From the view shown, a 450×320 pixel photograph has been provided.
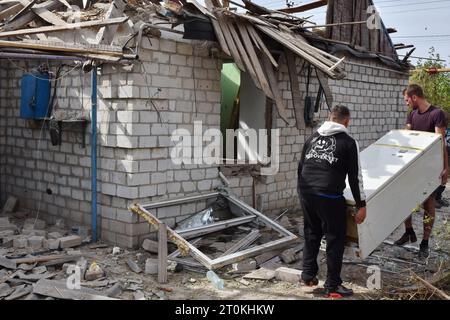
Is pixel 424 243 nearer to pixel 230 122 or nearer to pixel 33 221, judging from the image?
pixel 230 122

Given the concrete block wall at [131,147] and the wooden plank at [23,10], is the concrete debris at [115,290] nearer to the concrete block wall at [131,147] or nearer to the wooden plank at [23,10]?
the concrete block wall at [131,147]

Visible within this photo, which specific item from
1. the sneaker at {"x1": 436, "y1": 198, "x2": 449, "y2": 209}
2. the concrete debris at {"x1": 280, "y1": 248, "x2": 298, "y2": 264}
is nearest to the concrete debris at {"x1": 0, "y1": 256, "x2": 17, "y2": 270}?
the concrete debris at {"x1": 280, "y1": 248, "x2": 298, "y2": 264}

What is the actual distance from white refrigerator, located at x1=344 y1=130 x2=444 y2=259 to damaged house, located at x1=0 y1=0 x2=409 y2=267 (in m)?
1.22

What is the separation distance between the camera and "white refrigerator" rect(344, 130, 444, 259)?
16.0 feet

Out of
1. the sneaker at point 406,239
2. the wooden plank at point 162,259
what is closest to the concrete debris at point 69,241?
the wooden plank at point 162,259

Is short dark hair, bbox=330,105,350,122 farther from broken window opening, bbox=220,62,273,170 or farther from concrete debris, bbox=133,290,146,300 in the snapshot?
broken window opening, bbox=220,62,273,170

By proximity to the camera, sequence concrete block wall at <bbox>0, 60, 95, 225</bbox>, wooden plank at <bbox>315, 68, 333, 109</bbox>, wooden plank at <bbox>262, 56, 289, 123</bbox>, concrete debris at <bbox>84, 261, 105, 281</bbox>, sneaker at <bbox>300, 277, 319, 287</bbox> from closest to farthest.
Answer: sneaker at <bbox>300, 277, 319, 287</bbox> < concrete debris at <bbox>84, 261, 105, 281</bbox> < wooden plank at <bbox>262, 56, 289, 123</bbox> < concrete block wall at <bbox>0, 60, 95, 225</bbox> < wooden plank at <bbox>315, 68, 333, 109</bbox>

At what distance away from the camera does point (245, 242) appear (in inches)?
236

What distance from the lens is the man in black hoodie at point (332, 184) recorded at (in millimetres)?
4418

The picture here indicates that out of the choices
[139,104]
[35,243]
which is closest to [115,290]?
[35,243]

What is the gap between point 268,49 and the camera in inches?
276

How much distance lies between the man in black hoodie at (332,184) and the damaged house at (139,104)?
1374mm
